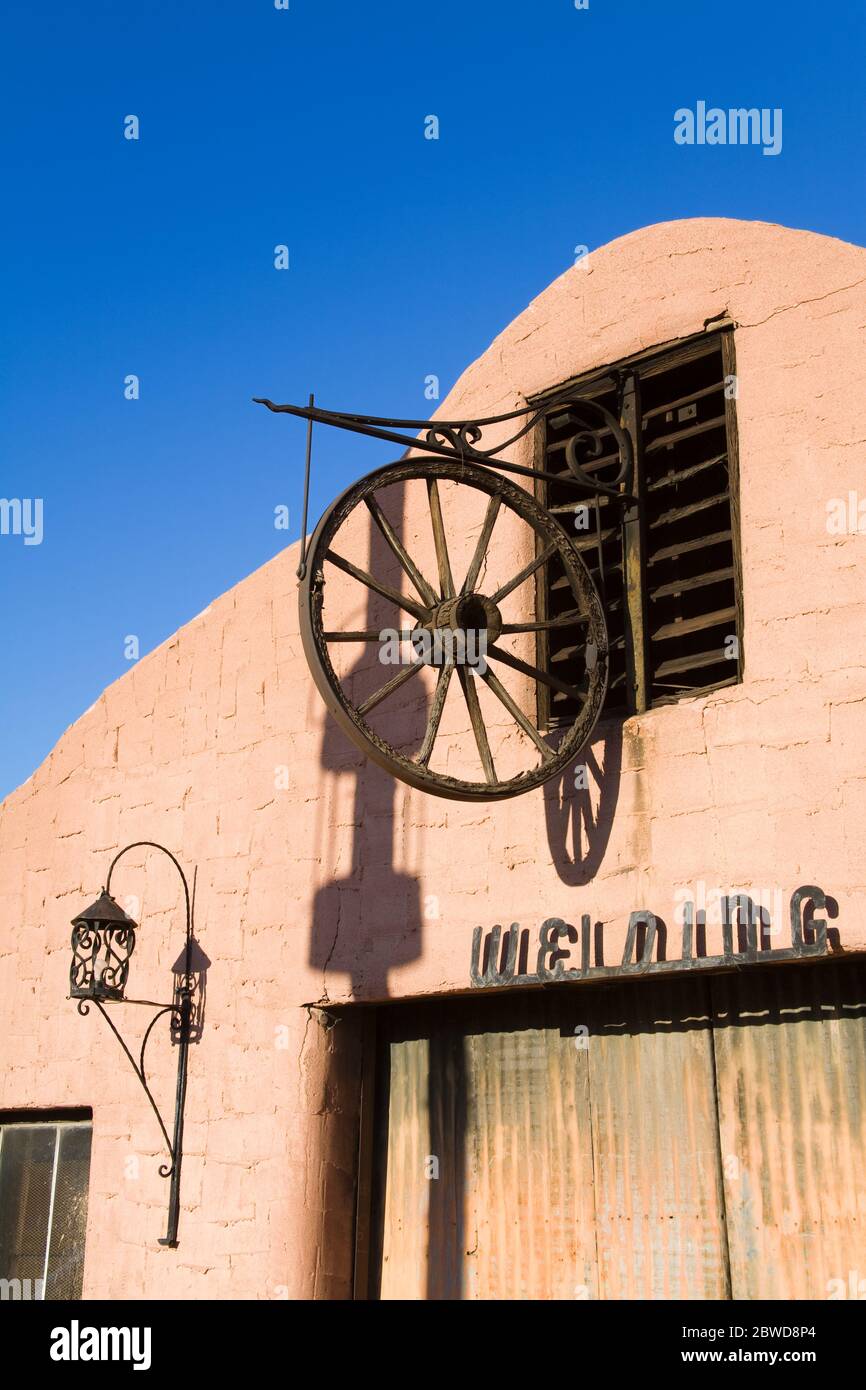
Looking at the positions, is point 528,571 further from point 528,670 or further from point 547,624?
point 528,670

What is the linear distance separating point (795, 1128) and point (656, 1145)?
626mm

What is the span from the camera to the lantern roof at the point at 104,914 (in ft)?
24.2

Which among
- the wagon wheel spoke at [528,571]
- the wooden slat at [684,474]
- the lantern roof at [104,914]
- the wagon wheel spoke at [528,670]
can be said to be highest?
the wooden slat at [684,474]

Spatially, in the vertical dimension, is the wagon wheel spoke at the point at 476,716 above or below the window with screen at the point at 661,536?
below

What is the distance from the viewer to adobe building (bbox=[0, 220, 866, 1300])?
567 cm

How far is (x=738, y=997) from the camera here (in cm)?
586

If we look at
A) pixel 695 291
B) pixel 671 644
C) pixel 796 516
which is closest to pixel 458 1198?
pixel 671 644

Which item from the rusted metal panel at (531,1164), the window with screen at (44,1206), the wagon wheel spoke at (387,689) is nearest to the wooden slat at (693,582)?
the wagon wheel spoke at (387,689)

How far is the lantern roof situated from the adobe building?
13.2 inches

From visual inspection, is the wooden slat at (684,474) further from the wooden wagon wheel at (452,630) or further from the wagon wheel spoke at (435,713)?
the wagon wheel spoke at (435,713)

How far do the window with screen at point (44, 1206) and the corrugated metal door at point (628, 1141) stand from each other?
194cm

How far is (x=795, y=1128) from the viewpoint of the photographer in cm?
557

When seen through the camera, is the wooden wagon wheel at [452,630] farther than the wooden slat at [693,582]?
No

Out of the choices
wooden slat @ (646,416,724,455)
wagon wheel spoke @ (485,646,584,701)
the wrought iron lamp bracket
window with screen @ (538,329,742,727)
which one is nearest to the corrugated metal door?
the wrought iron lamp bracket
